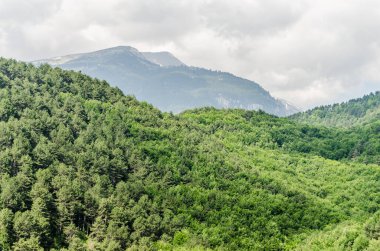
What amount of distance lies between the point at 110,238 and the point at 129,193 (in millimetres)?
23445

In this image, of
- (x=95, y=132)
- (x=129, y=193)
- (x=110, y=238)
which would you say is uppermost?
(x=95, y=132)

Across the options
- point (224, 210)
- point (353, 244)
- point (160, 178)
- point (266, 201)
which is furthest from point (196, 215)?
point (353, 244)

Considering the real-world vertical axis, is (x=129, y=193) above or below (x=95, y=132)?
below

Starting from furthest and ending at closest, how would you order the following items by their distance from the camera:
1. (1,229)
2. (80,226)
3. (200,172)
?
(200,172), (80,226), (1,229)

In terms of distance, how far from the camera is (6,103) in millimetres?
159000

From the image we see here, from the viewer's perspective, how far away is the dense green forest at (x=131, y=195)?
376ft

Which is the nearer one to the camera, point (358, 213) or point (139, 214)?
point (139, 214)

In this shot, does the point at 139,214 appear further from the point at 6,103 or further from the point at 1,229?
the point at 6,103

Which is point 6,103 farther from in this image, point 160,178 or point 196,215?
point 196,215

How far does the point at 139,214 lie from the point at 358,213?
94.4 meters

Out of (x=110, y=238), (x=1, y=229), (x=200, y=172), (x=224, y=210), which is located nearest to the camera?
(x=1, y=229)

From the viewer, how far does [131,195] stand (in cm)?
13688

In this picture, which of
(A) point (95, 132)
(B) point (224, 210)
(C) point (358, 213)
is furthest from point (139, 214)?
(C) point (358, 213)

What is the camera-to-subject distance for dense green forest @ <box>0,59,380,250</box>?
114562mm
